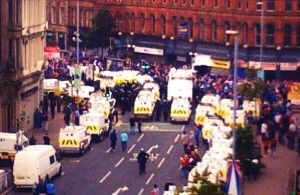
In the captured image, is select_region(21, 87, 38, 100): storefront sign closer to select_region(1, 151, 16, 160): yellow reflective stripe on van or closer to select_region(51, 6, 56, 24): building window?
select_region(1, 151, 16, 160): yellow reflective stripe on van

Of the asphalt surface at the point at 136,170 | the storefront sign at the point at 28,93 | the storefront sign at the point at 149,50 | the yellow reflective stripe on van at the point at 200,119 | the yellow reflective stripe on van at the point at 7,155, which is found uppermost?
the storefront sign at the point at 149,50

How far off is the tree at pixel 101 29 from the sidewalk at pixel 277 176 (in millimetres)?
51818

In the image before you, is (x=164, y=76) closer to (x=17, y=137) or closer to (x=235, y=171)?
(x=17, y=137)

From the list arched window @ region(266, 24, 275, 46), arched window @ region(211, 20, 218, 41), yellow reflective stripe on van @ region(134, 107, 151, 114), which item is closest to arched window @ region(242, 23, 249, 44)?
arched window @ region(266, 24, 275, 46)

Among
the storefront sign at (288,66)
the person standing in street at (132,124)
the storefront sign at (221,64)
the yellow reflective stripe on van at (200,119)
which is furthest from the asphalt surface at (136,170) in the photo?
the storefront sign at (221,64)

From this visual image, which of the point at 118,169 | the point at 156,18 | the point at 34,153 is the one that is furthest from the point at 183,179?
the point at 156,18

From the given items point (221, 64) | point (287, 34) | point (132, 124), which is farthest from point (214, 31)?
point (132, 124)

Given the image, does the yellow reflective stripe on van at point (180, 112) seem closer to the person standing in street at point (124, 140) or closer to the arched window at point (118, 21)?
the person standing in street at point (124, 140)

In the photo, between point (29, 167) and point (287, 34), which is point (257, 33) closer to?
point (287, 34)

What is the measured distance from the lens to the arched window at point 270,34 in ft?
303

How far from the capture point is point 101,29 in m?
108

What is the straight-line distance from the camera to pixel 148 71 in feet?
300

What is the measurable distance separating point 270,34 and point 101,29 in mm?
21108

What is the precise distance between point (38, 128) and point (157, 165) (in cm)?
1356
